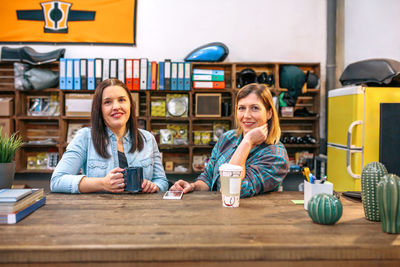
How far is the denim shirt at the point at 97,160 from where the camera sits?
1.54 meters

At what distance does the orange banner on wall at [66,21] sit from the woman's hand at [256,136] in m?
2.96

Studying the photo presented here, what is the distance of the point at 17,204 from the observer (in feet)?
3.34

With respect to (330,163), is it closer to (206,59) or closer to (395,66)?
(395,66)

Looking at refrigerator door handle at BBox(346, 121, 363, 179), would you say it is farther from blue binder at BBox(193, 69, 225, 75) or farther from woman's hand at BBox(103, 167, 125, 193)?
woman's hand at BBox(103, 167, 125, 193)

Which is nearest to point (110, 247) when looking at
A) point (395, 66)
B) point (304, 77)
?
point (395, 66)

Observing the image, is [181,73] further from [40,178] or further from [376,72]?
[40,178]

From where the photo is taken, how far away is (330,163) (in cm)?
328

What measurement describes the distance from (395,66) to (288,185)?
185cm

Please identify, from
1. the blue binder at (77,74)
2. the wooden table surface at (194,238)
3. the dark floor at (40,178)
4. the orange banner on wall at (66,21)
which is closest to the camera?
the wooden table surface at (194,238)

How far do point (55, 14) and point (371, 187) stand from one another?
160 inches

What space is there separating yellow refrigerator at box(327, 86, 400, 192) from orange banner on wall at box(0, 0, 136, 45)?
2.77 m

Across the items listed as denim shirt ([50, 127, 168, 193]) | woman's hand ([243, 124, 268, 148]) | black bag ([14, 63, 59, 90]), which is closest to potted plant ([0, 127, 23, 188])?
denim shirt ([50, 127, 168, 193])

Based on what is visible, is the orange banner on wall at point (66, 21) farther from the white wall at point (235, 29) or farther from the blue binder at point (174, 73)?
the blue binder at point (174, 73)

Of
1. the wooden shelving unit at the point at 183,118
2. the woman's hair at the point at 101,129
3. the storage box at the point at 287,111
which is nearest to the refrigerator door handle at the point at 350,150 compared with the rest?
the wooden shelving unit at the point at 183,118
